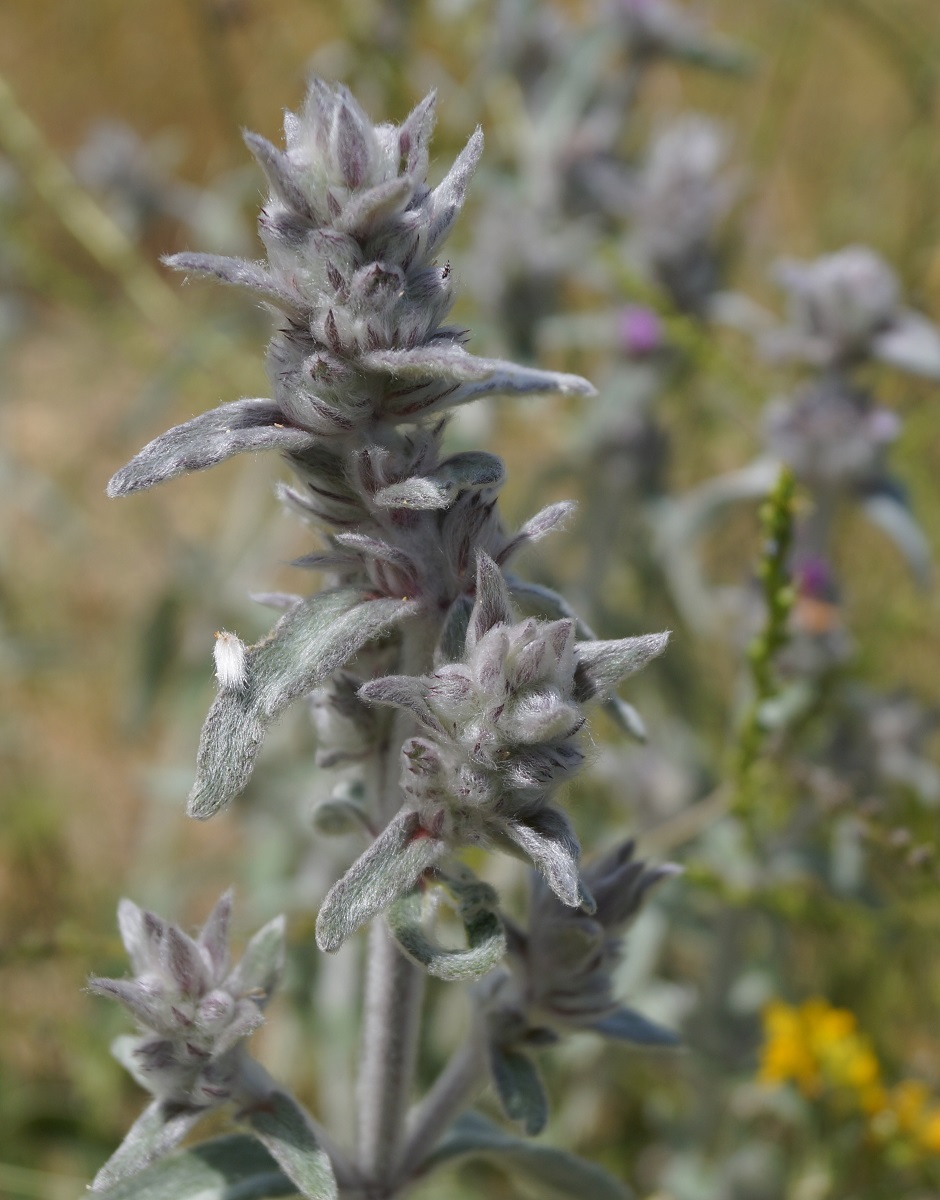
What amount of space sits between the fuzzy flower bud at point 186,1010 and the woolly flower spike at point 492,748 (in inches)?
9.7

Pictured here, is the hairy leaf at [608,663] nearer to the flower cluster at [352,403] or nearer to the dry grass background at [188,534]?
the flower cluster at [352,403]

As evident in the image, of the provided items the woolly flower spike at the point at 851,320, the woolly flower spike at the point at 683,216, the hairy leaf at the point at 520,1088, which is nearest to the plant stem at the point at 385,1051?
the hairy leaf at the point at 520,1088

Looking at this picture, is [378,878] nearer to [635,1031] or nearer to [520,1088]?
[520,1088]

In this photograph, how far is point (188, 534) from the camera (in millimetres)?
6242

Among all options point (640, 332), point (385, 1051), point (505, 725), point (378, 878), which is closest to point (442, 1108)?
point (385, 1051)

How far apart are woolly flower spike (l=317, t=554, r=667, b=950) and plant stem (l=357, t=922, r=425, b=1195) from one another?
0.23 meters

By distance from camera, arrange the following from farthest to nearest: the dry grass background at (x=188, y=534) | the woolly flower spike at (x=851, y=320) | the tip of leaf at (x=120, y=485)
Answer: the dry grass background at (x=188, y=534) → the woolly flower spike at (x=851, y=320) → the tip of leaf at (x=120, y=485)

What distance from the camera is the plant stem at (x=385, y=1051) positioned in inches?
55.2

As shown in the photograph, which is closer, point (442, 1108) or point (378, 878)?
point (378, 878)

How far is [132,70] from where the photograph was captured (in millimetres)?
7992

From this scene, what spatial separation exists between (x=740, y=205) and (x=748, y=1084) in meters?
2.49

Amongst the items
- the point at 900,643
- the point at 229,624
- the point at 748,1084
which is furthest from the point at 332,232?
the point at 900,643

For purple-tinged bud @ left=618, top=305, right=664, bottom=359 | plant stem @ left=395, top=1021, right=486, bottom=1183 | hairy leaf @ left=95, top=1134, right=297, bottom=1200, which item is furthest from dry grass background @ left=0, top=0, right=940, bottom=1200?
plant stem @ left=395, top=1021, right=486, bottom=1183

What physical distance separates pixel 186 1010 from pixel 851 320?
1.96 m
